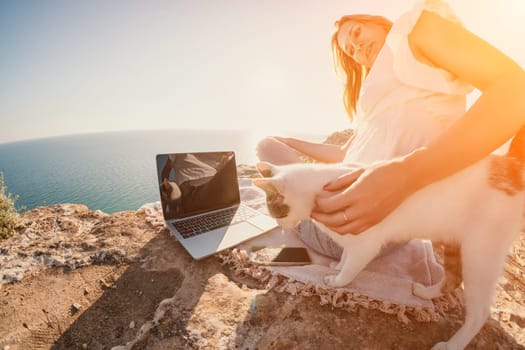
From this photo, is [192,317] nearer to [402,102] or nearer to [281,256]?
[281,256]

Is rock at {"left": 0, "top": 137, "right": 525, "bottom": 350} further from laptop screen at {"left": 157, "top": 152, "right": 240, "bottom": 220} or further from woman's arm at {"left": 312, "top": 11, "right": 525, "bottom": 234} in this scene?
woman's arm at {"left": 312, "top": 11, "right": 525, "bottom": 234}

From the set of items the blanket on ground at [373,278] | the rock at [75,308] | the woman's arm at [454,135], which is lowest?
the blanket on ground at [373,278]

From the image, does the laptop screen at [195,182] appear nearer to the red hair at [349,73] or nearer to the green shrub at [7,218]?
the green shrub at [7,218]

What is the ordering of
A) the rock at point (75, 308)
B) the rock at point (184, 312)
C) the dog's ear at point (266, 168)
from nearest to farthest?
1. the rock at point (184, 312)
2. the rock at point (75, 308)
3. the dog's ear at point (266, 168)

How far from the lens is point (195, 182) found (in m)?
1.95

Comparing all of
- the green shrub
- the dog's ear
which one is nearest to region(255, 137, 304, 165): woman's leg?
the dog's ear

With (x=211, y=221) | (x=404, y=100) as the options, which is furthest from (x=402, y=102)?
(x=211, y=221)

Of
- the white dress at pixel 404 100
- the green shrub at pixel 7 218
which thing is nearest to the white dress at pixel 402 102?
the white dress at pixel 404 100

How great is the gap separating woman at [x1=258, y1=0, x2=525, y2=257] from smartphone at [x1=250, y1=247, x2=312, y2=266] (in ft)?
1.77

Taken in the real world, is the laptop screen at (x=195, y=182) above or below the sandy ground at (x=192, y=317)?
above

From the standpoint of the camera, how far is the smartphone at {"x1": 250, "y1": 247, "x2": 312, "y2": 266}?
4.76ft

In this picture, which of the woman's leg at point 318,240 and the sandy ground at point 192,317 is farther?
the woman's leg at point 318,240

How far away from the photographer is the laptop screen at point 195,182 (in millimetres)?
1825

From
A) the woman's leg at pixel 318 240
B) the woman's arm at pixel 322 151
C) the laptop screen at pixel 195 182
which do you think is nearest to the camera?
the woman's leg at pixel 318 240
